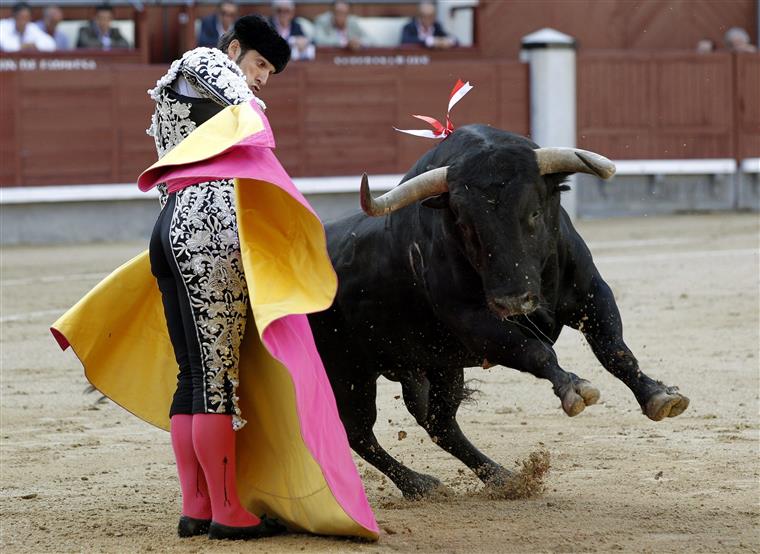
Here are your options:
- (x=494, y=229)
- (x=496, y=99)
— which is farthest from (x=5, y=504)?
(x=496, y=99)

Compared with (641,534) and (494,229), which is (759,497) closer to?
(641,534)

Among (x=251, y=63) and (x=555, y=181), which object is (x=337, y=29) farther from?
(x=251, y=63)

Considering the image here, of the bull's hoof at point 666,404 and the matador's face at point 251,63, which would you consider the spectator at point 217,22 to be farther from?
the bull's hoof at point 666,404

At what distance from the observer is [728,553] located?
9.62 ft

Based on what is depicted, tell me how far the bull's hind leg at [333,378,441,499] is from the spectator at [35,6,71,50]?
26.3 feet

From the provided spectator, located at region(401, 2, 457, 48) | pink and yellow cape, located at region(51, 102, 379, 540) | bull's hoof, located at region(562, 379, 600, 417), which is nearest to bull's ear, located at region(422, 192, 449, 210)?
pink and yellow cape, located at region(51, 102, 379, 540)

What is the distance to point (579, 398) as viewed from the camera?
114 inches

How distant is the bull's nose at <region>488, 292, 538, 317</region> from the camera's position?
3062mm

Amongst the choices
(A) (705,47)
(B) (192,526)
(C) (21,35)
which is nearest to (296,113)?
(C) (21,35)

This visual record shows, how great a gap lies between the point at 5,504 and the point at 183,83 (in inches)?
51.3

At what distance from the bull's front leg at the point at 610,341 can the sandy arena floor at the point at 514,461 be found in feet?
1.06

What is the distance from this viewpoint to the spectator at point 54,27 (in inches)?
437

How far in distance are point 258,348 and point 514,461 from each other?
1.21 m

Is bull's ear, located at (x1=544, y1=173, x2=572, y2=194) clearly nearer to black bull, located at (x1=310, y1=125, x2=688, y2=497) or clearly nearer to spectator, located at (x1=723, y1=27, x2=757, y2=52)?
black bull, located at (x1=310, y1=125, x2=688, y2=497)
